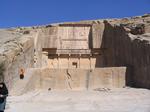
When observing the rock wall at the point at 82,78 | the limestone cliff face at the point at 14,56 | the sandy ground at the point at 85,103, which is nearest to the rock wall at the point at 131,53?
the rock wall at the point at 82,78

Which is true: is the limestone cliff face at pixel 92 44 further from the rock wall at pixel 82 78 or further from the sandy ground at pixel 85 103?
the sandy ground at pixel 85 103

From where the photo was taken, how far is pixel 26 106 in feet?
44.2

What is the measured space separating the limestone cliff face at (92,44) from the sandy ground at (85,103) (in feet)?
10.1

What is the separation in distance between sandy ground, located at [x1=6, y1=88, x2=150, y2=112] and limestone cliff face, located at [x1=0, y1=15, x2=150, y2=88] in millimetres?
3090

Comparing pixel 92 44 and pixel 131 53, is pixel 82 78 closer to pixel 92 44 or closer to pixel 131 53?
pixel 131 53

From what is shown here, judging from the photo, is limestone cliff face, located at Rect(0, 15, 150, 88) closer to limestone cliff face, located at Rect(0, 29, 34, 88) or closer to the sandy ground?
limestone cliff face, located at Rect(0, 29, 34, 88)

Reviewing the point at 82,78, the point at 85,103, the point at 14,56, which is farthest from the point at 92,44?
the point at 85,103

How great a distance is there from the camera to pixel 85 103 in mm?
13938

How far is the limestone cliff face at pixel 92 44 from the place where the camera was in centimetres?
1977

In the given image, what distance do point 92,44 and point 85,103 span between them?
56.0ft

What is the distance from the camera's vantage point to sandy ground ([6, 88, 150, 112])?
1258cm

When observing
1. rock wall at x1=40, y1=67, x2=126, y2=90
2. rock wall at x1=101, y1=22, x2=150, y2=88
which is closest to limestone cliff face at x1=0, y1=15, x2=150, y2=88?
rock wall at x1=101, y1=22, x2=150, y2=88

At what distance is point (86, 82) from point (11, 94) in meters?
4.98

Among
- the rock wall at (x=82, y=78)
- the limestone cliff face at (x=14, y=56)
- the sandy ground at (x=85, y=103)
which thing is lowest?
the sandy ground at (x=85, y=103)
